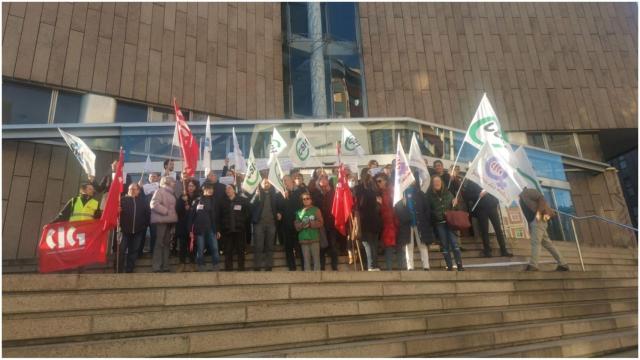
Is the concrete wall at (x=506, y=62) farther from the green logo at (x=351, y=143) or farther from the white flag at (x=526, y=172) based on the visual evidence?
the white flag at (x=526, y=172)

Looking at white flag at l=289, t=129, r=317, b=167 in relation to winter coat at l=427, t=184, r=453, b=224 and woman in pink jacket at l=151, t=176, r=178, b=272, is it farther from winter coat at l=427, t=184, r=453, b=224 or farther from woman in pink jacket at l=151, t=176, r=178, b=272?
winter coat at l=427, t=184, r=453, b=224

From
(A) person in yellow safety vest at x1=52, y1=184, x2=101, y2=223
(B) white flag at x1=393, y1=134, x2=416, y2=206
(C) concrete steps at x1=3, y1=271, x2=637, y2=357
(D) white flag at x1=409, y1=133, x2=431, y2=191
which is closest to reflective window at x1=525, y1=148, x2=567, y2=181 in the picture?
(D) white flag at x1=409, y1=133, x2=431, y2=191

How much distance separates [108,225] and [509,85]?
777 inches

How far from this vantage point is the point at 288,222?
23.9 ft

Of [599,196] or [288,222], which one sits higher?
[599,196]

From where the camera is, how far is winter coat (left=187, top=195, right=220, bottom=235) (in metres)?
6.70

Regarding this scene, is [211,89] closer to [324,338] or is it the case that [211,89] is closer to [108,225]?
[108,225]

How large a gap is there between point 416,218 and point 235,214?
3.16 m

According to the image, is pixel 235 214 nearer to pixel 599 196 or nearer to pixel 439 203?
pixel 439 203

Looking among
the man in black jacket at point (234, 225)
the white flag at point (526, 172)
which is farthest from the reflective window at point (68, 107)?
the white flag at point (526, 172)

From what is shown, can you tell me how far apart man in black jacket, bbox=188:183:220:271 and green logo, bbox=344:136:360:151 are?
21.7 feet

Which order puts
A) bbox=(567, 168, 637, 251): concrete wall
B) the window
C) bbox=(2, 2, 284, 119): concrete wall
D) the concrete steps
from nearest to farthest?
the concrete steps < bbox=(2, 2, 284, 119): concrete wall < bbox=(567, 168, 637, 251): concrete wall < the window

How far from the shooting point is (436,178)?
7.19m

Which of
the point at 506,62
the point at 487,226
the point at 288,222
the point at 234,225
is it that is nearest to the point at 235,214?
the point at 234,225
